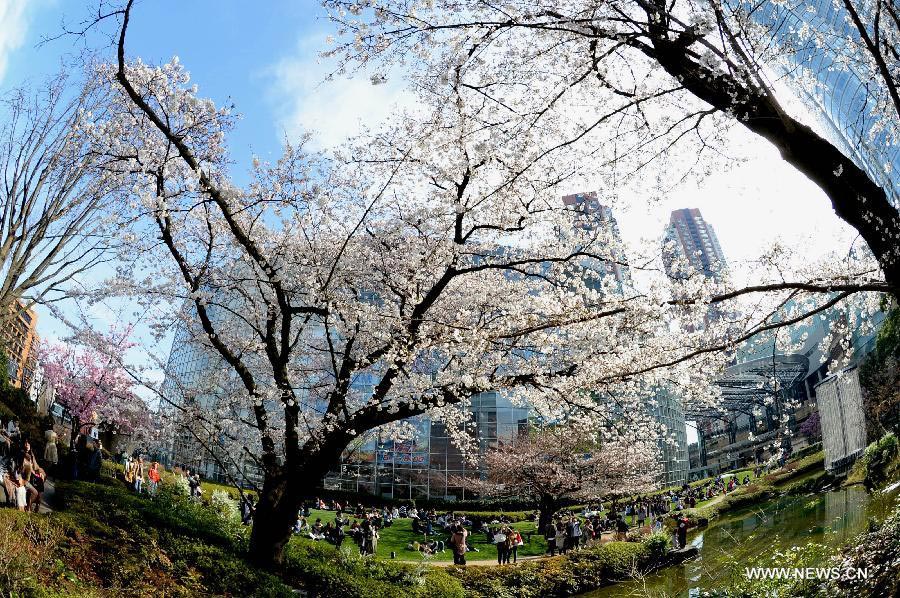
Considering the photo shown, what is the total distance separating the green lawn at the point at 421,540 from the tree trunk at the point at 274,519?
319 inches

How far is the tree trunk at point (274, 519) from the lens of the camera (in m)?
7.95

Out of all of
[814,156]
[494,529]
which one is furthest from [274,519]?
[494,529]

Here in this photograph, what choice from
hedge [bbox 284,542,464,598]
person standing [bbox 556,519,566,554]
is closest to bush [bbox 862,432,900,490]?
person standing [bbox 556,519,566,554]

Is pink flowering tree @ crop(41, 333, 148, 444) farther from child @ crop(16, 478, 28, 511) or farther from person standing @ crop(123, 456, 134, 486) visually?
child @ crop(16, 478, 28, 511)

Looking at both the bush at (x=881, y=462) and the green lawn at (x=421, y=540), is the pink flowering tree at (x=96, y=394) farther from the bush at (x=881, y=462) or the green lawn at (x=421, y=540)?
the bush at (x=881, y=462)

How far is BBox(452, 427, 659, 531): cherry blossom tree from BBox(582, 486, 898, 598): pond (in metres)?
5.48

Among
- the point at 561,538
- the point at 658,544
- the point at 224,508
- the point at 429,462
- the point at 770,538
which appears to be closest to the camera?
the point at 224,508

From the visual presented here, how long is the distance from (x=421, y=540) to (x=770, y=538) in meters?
11.7

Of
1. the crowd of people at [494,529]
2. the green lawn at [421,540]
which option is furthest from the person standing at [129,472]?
the green lawn at [421,540]

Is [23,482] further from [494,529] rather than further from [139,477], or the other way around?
[494,529]

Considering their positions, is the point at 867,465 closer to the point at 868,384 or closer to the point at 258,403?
the point at 868,384

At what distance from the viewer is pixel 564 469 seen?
72.6 ft

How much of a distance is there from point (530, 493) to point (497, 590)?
13.6m

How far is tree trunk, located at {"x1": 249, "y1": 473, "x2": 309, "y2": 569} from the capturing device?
795cm
